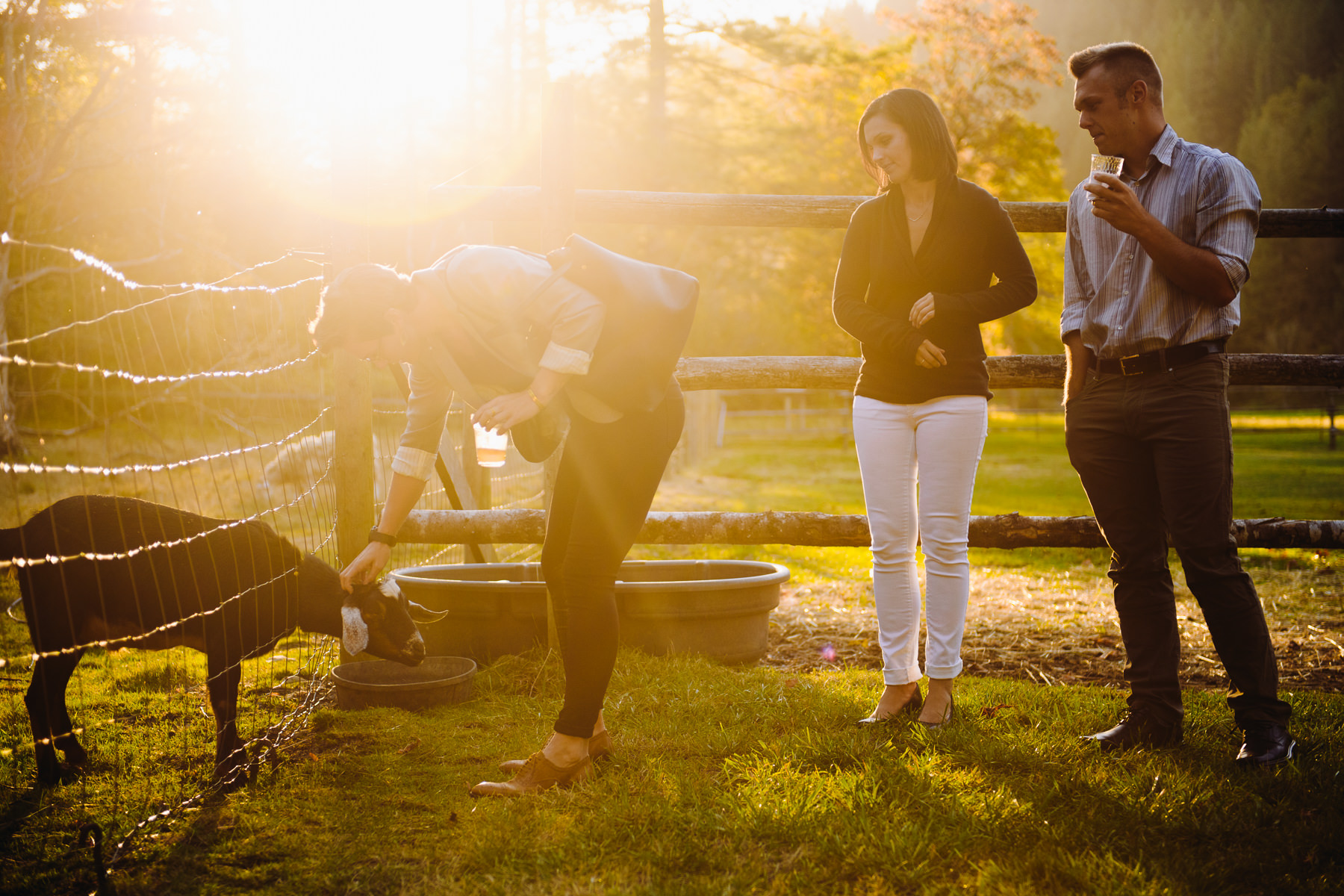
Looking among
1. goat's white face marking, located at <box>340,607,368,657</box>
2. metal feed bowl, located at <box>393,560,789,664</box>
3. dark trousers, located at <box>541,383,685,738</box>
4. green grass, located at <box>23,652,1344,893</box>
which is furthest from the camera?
metal feed bowl, located at <box>393,560,789,664</box>

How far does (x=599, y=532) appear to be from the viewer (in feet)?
8.00

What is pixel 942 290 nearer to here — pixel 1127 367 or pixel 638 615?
pixel 1127 367

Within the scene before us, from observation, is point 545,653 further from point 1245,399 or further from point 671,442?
point 1245,399

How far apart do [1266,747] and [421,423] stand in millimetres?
2502

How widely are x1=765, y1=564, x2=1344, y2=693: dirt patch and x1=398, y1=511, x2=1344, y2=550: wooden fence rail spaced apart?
0.57 metres

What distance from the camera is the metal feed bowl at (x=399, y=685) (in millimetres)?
3254

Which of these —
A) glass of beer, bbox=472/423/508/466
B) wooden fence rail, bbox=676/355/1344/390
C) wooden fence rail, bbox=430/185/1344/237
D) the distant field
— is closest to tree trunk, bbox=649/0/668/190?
the distant field

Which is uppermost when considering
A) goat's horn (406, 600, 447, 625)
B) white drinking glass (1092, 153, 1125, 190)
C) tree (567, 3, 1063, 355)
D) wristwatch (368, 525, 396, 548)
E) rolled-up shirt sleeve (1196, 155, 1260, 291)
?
tree (567, 3, 1063, 355)

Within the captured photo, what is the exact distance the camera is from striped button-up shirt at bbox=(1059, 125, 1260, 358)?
2484 millimetres

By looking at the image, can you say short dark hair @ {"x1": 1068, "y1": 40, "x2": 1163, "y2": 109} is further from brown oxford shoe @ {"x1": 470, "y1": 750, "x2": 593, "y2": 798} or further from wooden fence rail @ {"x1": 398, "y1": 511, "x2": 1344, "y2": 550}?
brown oxford shoe @ {"x1": 470, "y1": 750, "x2": 593, "y2": 798}

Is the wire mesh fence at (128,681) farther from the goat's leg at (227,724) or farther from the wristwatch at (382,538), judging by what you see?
the wristwatch at (382,538)

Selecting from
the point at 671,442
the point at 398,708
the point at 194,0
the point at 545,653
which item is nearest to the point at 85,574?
the point at 398,708

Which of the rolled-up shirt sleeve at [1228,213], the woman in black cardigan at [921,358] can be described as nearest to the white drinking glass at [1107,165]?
the rolled-up shirt sleeve at [1228,213]

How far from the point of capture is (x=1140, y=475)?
2697 mm
